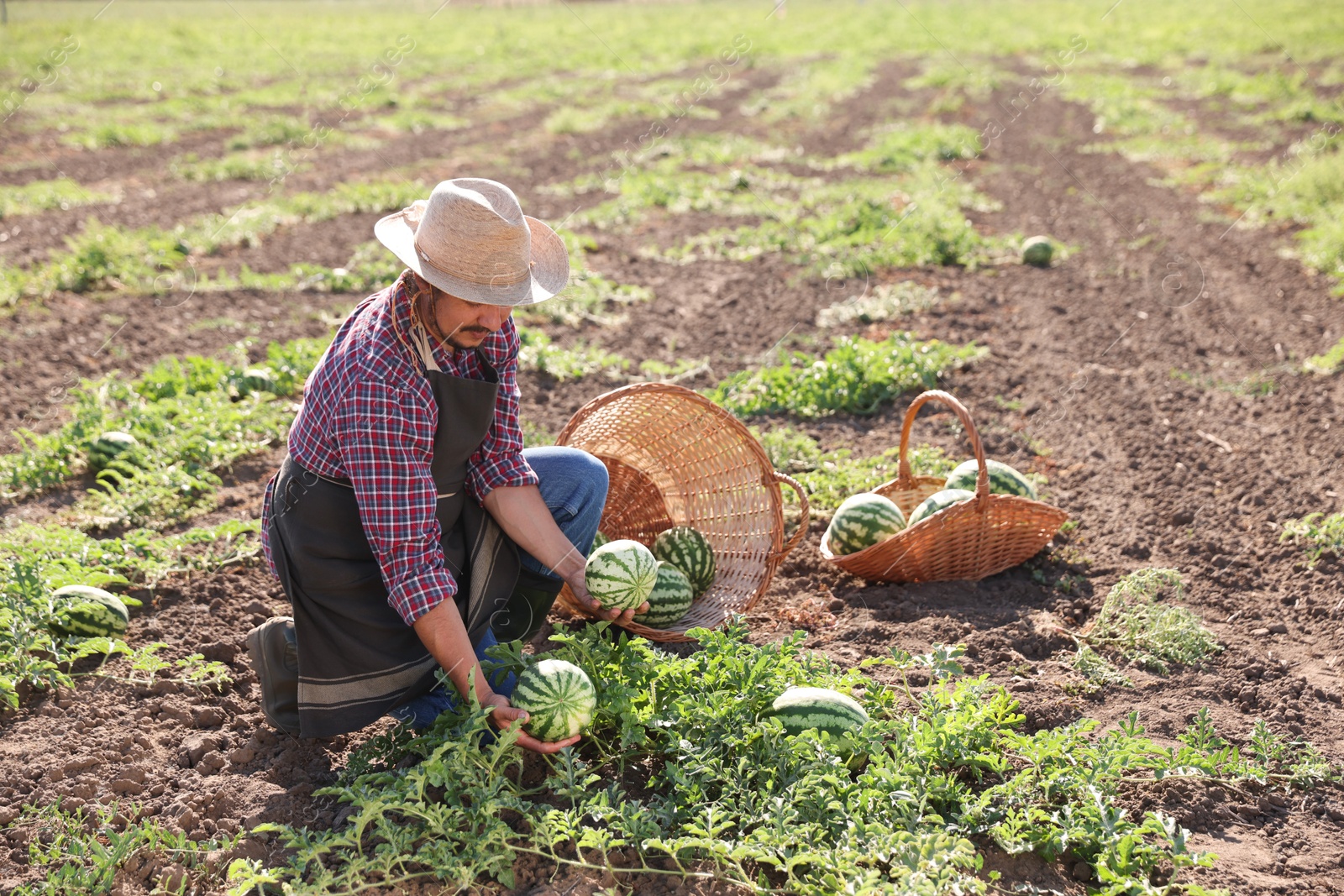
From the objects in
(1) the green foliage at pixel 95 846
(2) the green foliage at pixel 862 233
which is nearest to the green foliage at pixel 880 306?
(2) the green foliage at pixel 862 233

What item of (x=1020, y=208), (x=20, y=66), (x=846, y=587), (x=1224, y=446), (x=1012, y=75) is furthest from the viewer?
(x=1012, y=75)

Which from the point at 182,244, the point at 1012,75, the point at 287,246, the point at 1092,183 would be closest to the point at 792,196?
the point at 1092,183

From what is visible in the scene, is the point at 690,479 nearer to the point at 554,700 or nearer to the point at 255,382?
the point at 554,700

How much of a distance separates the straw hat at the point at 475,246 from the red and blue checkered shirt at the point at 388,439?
188mm

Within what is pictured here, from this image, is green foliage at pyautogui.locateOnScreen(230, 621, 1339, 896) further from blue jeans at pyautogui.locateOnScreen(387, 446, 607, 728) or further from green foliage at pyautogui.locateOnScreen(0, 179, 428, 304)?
green foliage at pyautogui.locateOnScreen(0, 179, 428, 304)

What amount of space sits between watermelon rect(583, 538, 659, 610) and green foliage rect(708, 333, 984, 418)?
2.57m

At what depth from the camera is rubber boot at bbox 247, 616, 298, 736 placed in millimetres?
3430

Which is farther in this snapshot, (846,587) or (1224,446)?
(1224,446)

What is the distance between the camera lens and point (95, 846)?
2852 millimetres

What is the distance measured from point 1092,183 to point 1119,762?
457 inches

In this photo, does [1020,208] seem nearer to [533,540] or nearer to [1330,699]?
[1330,699]

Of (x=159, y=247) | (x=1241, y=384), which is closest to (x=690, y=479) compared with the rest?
(x=1241, y=384)

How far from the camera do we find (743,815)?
274cm

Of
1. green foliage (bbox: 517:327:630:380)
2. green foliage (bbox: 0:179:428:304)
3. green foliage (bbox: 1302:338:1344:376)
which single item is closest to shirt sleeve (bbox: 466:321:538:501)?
green foliage (bbox: 517:327:630:380)
